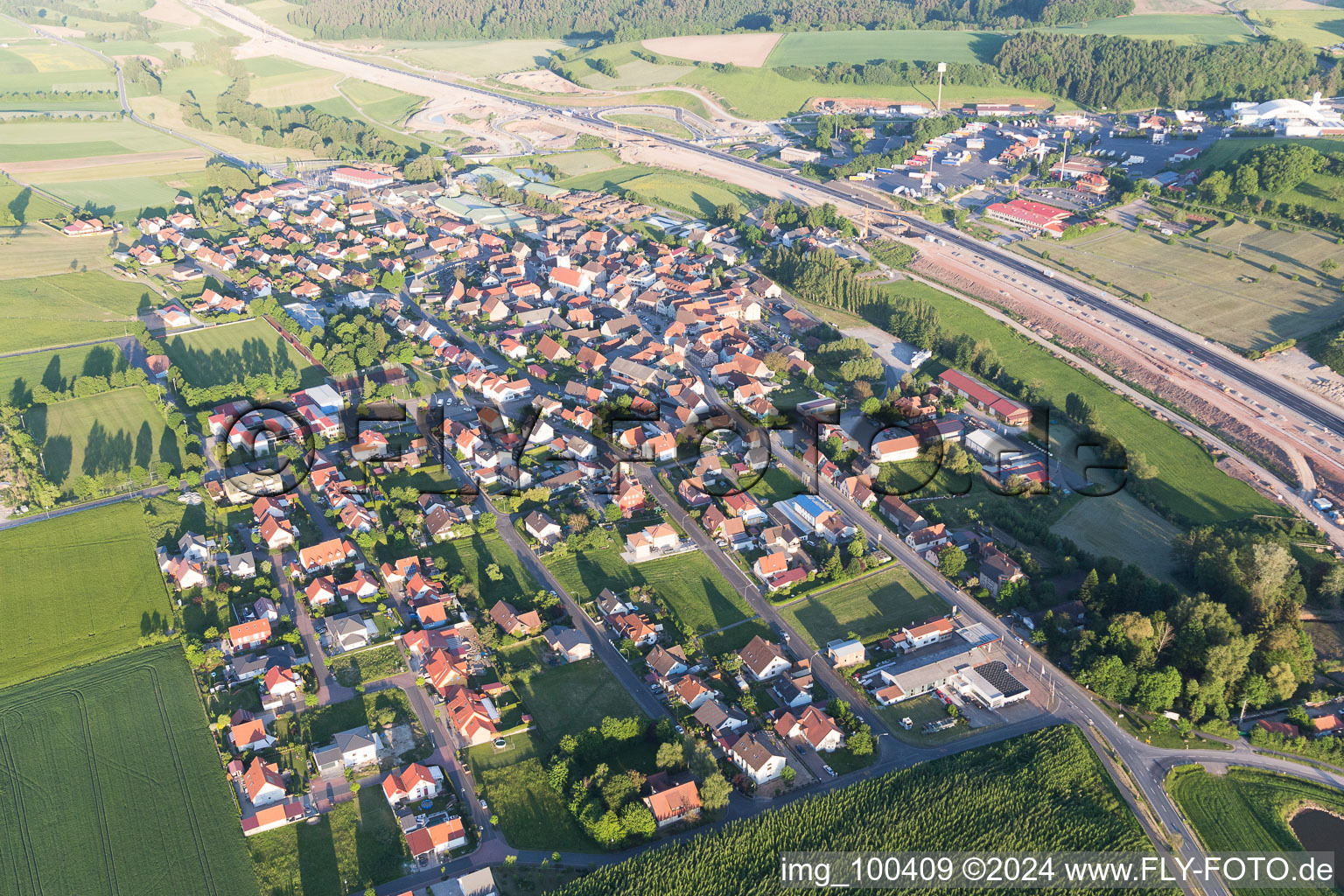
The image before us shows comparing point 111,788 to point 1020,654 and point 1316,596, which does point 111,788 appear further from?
point 1316,596

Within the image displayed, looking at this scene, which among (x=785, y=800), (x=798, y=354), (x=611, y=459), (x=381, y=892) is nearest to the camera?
(x=381, y=892)

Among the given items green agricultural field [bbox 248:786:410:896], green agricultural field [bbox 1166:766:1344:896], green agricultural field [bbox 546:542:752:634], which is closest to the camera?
green agricultural field [bbox 248:786:410:896]

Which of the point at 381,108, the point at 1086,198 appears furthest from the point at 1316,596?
the point at 381,108

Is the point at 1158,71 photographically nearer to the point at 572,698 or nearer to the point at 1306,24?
the point at 1306,24

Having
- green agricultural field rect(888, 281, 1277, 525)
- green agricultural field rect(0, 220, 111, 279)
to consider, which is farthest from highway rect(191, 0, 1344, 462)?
green agricultural field rect(0, 220, 111, 279)

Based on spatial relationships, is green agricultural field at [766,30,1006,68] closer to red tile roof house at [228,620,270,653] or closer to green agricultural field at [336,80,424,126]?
green agricultural field at [336,80,424,126]

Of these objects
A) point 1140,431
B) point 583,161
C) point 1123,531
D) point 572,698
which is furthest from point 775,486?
point 583,161
